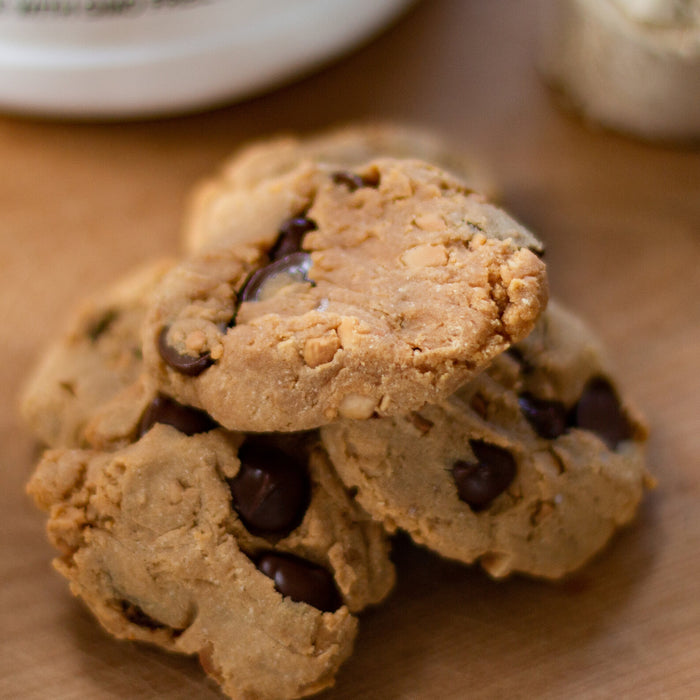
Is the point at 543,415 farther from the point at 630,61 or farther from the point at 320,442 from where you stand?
the point at 630,61

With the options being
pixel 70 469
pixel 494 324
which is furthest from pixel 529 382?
pixel 70 469

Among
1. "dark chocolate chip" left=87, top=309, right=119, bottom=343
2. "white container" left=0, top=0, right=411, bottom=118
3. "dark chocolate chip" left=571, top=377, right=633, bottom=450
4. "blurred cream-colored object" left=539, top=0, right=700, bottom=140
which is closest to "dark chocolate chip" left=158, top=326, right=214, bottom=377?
"dark chocolate chip" left=87, top=309, right=119, bottom=343

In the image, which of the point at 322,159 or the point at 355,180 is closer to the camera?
the point at 355,180

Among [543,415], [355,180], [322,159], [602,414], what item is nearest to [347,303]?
[355,180]

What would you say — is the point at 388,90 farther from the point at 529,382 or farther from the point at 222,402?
the point at 222,402

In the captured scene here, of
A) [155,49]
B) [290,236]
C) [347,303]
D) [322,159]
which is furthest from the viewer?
[155,49]

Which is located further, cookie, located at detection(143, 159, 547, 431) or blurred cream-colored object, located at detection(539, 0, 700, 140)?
blurred cream-colored object, located at detection(539, 0, 700, 140)

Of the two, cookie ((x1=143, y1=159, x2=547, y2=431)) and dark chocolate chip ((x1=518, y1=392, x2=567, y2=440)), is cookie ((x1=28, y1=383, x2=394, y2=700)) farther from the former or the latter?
dark chocolate chip ((x1=518, y1=392, x2=567, y2=440))
